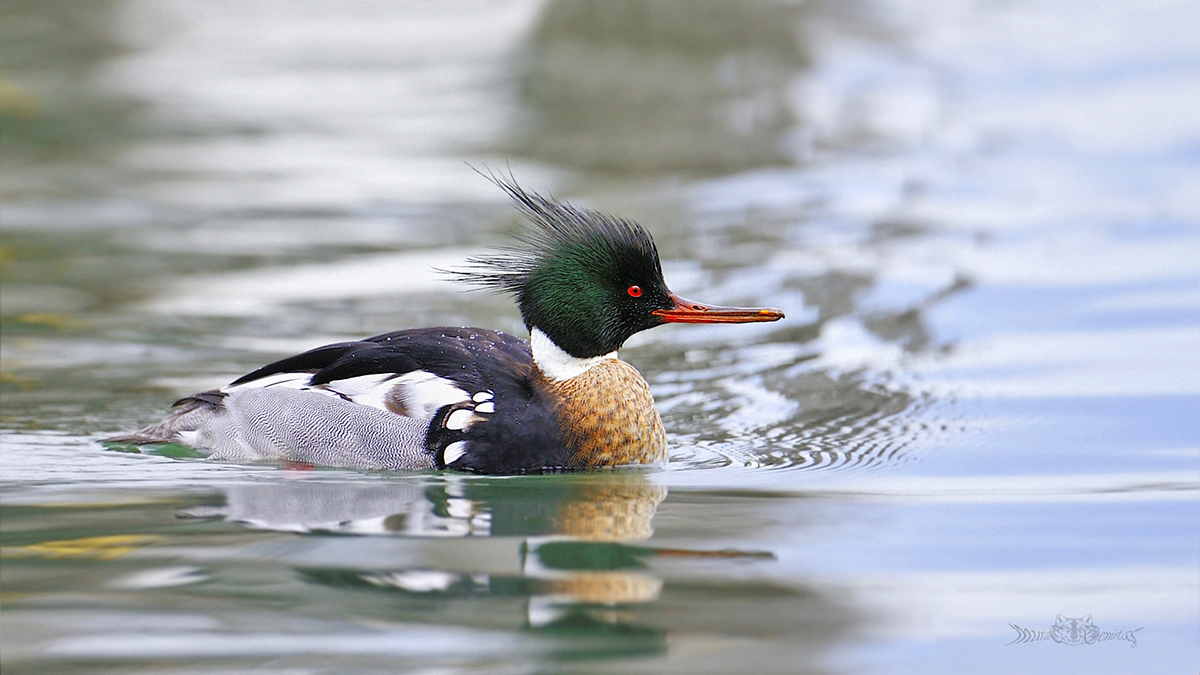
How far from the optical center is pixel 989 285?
1031cm

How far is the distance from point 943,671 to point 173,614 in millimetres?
2076

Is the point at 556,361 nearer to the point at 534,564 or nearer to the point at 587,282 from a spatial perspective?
the point at 587,282

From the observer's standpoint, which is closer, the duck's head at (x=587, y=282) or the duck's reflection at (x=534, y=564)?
the duck's reflection at (x=534, y=564)

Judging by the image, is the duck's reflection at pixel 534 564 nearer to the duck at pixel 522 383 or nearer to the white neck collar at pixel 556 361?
the duck at pixel 522 383

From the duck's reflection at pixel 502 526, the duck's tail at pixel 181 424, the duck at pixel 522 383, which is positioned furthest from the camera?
the duck's tail at pixel 181 424

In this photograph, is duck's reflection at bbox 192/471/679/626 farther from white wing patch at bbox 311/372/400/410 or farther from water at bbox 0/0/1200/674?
white wing patch at bbox 311/372/400/410

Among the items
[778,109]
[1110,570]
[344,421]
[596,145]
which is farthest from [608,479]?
[778,109]

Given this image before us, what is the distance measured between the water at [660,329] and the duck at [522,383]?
20 centimetres

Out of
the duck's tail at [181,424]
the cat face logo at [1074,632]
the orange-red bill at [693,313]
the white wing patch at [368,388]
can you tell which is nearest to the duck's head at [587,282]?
the orange-red bill at [693,313]

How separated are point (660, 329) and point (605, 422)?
3269mm

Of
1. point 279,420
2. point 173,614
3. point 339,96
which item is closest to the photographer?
point 173,614

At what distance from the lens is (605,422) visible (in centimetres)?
652

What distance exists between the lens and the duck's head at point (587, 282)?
21.5ft

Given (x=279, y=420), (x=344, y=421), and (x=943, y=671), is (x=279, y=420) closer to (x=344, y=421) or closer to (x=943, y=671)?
(x=344, y=421)
